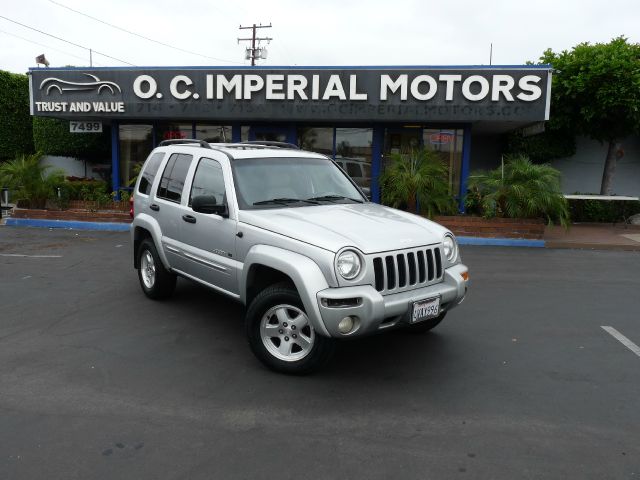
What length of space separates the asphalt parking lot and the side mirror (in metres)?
1.31

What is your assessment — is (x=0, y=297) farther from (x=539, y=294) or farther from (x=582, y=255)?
(x=582, y=255)

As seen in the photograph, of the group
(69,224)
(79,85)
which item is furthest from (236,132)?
(69,224)

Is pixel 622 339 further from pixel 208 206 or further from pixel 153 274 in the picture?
pixel 153 274

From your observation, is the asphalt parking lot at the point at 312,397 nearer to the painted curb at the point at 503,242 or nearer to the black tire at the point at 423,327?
the black tire at the point at 423,327

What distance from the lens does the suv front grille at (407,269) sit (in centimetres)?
438

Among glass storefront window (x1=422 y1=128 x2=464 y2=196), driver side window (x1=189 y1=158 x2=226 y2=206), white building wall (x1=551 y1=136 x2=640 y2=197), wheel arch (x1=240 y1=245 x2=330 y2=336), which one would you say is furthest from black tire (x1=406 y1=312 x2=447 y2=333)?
white building wall (x1=551 y1=136 x2=640 y2=197)

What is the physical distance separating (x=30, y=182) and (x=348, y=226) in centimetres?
1271

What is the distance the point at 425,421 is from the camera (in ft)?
12.8

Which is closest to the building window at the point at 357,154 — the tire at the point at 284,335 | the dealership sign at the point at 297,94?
the dealership sign at the point at 297,94

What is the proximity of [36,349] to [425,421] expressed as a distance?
3.70 metres

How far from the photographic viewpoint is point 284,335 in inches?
184

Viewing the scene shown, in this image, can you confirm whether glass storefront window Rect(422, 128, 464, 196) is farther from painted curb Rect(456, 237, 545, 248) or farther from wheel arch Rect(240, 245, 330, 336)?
wheel arch Rect(240, 245, 330, 336)

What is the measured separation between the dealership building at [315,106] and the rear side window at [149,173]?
7.65 meters

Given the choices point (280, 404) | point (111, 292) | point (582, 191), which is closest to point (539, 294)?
point (280, 404)
